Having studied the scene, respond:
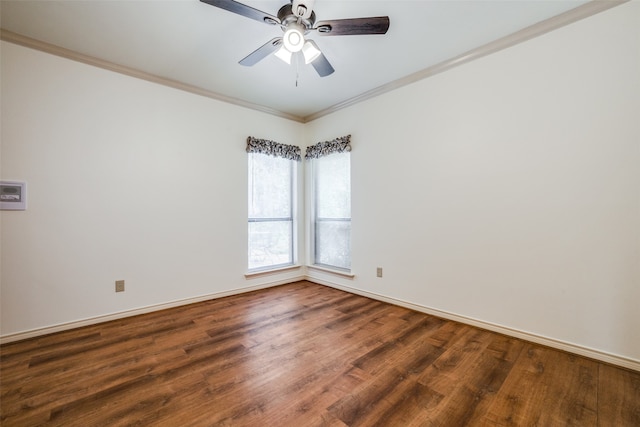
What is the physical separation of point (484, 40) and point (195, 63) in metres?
2.73

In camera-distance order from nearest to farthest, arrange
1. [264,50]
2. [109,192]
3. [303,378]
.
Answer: [303,378] < [264,50] < [109,192]

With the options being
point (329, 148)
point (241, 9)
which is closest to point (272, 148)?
point (329, 148)

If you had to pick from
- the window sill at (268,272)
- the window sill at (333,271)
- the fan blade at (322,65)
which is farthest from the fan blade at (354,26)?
the window sill at (268,272)

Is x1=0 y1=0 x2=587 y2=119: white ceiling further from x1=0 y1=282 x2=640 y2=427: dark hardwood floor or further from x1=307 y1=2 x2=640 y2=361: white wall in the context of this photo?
x1=0 y1=282 x2=640 y2=427: dark hardwood floor

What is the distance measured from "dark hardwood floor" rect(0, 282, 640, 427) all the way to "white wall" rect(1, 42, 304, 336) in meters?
0.47

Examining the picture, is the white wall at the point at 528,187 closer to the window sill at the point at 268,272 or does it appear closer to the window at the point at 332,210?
the window at the point at 332,210

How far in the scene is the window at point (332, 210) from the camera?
3691 mm

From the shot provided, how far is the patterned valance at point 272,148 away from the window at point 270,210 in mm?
111

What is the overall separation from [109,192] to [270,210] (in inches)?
73.6

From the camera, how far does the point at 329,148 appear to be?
373cm

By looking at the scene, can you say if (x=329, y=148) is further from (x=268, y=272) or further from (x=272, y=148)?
(x=268, y=272)

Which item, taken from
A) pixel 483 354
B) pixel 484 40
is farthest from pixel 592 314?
pixel 484 40

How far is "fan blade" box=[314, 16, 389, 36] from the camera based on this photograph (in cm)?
169

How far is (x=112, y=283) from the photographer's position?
2.65 m
